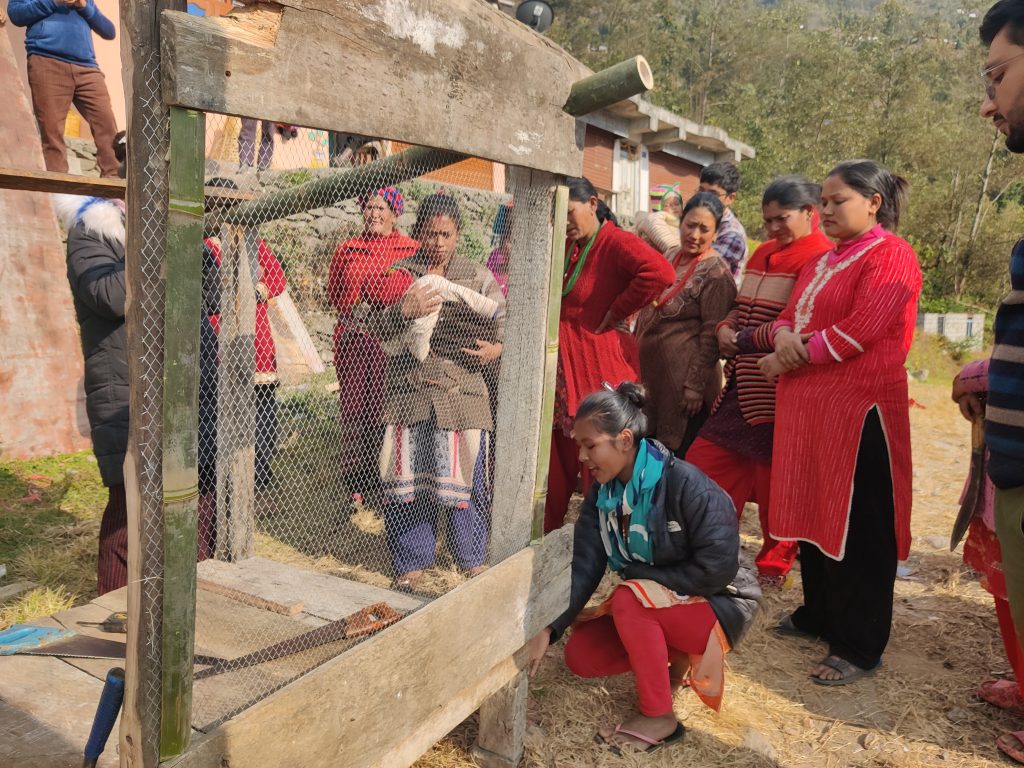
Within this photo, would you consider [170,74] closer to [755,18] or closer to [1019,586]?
[1019,586]

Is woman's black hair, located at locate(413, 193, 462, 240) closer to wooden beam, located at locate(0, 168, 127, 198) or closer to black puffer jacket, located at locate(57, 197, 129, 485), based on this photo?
wooden beam, located at locate(0, 168, 127, 198)

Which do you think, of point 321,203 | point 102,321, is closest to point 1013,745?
point 321,203

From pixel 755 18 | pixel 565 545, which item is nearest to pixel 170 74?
pixel 565 545

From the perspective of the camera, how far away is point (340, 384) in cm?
311

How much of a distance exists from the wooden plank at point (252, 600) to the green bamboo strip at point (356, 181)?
1296mm

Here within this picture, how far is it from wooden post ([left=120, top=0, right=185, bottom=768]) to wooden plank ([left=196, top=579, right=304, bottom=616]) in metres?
1.28

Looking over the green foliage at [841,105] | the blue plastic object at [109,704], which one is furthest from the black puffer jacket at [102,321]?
the green foliage at [841,105]

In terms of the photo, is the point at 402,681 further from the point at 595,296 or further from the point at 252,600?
the point at 595,296

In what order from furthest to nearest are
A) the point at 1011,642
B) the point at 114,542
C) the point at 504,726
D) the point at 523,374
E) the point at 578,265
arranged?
the point at 578,265, the point at 114,542, the point at 1011,642, the point at 504,726, the point at 523,374

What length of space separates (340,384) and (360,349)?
207 mm

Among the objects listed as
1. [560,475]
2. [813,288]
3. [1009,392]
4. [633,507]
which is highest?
[813,288]

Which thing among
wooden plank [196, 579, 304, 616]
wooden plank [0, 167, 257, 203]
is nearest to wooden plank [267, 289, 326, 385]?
wooden plank [196, 579, 304, 616]

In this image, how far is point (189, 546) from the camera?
1.37 m

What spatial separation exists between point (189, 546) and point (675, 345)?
2912 millimetres
